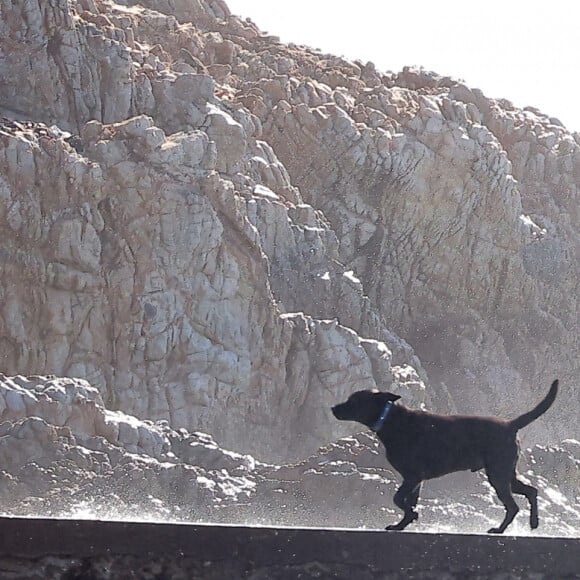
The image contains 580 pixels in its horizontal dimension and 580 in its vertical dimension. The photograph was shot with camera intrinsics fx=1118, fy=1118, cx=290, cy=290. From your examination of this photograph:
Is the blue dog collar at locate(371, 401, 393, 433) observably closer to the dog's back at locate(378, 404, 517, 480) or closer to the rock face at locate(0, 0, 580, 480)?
the dog's back at locate(378, 404, 517, 480)

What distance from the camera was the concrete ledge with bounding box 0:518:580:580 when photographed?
4973mm

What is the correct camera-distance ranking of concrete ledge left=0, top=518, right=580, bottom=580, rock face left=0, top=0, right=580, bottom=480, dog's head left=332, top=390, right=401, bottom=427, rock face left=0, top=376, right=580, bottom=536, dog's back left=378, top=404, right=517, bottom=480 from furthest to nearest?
rock face left=0, top=0, right=580, bottom=480
rock face left=0, top=376, right=580, bottom=536
dog's head left=332, top=390, right=401, bottom=427
dog's back left=378, top=404, right=517, bottom=480
concrete ledge left=0, top=518, right=580, bottom=580

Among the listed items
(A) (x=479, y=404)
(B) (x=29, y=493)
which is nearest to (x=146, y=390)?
(B) (x=29, y=493)

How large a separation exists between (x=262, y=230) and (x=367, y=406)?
97.4ft

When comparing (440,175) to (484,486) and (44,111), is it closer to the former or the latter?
(44,111)

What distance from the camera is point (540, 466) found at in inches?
1210

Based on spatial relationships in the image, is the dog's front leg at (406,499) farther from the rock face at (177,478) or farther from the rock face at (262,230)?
the rock face at (262,230)

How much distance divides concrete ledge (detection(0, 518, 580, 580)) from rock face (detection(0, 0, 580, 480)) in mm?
19094

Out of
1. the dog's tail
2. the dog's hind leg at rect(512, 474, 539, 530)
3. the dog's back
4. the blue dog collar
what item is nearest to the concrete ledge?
the dog's back

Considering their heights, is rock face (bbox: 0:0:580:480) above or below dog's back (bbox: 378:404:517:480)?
below

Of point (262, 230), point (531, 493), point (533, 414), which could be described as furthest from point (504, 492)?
point (262, 230)

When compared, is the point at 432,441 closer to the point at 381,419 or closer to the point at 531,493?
the point at 381,419

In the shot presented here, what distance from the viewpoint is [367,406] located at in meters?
7.57

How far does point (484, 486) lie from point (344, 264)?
18223 mm
